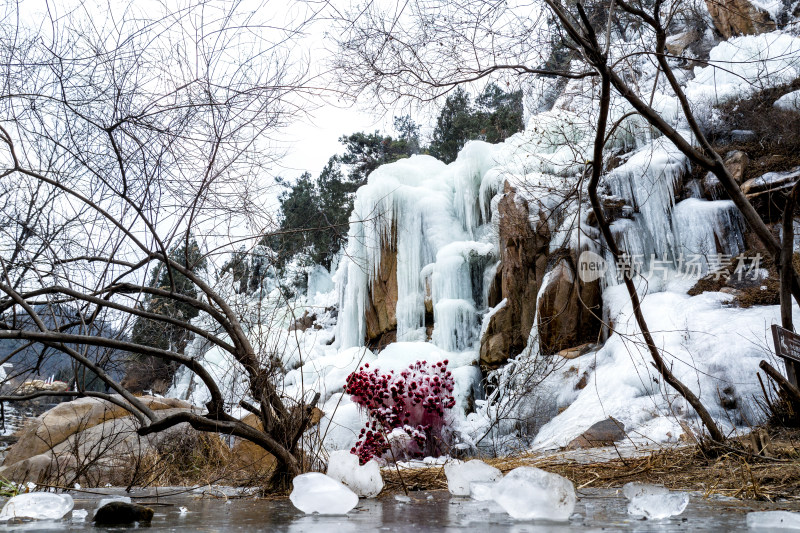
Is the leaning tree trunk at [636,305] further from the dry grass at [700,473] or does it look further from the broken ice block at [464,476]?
the broken ice block at [464,476]

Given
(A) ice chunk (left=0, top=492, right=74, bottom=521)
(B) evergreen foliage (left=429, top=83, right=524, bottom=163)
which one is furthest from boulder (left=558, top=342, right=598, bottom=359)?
(A) ice chunk (left=0, top=492, right=74, bottom=521)

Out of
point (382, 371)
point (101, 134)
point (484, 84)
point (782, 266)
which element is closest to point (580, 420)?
point (382, 371)

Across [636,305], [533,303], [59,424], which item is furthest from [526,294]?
[636,305]

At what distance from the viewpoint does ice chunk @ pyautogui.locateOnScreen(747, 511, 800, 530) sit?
1064mm

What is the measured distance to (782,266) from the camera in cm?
335

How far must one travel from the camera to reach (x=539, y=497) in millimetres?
1222

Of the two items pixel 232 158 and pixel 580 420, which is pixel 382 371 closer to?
pixel 580 420

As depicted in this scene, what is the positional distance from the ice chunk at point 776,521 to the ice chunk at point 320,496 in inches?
33.4

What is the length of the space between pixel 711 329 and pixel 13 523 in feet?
24.6

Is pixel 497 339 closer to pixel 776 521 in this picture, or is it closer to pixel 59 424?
pixel 59 424

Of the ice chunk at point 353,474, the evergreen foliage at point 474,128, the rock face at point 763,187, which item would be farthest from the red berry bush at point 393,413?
the rock face at point 763,187

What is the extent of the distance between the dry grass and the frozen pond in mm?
225

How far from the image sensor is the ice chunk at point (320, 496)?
144 cm

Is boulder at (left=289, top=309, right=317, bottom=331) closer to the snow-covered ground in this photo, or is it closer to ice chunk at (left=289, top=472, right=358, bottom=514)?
the snow-covered ground
